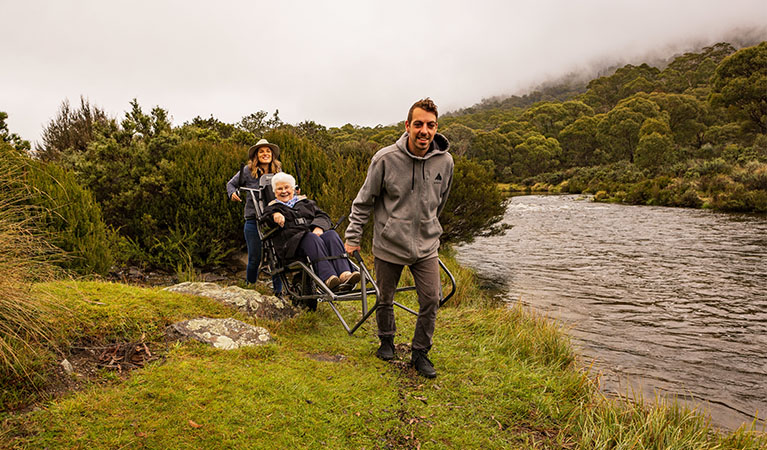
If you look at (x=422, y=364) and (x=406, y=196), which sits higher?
(x=406, y=196)

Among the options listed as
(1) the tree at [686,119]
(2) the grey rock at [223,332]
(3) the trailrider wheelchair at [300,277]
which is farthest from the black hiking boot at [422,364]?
A: (1) the tree at [686,119]

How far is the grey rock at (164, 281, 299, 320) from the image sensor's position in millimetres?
4754

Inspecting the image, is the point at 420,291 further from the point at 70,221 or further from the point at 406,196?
the point at 70,221

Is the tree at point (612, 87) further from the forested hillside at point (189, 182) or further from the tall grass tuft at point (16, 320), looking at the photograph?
the tall grass tuft at point (16, 320)

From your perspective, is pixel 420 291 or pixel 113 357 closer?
pixel 113 357

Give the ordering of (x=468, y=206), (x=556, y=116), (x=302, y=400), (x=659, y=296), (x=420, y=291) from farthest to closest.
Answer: (x=556, y=116) → (x=468, y=206) → (x=659, y=296) → (x=420, y=291) → (x=302, y=400)

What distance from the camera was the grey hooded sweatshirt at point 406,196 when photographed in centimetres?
351

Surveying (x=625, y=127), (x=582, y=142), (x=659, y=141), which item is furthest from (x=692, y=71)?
(x=659, y=141)

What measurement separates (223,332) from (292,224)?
1484 mm

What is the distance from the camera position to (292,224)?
194 inches

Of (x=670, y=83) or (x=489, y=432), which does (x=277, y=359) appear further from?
(x=670, y=83)

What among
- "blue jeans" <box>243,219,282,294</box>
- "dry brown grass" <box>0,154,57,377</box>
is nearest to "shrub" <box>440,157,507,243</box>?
"blue jeans" <box>243,219,282,294</box>

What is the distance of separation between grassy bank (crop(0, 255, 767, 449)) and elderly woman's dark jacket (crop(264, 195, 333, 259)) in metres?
0.86

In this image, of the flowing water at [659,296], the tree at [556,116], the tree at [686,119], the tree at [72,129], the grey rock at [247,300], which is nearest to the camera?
the grey rock at [247,300]
